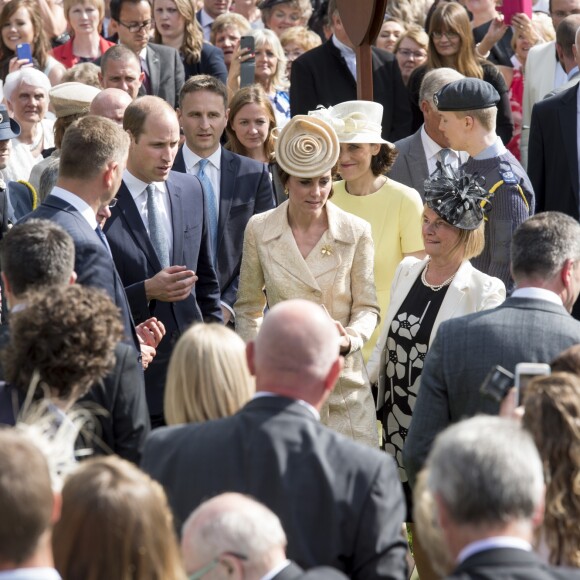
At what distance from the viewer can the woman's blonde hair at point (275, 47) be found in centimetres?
991

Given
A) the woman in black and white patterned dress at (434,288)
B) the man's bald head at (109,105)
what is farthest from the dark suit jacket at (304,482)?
the man's bald head at (109,105)

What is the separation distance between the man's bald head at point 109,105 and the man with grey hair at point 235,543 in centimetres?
461

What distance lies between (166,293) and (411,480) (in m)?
1.61

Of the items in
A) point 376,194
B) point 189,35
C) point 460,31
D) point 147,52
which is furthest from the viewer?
point 189,35

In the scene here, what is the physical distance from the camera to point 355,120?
696cm

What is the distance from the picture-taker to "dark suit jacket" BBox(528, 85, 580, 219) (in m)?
8.04

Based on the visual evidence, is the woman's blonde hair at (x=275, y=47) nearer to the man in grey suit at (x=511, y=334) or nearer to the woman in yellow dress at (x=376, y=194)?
the woman in yellow dress at (x=376, y=194)

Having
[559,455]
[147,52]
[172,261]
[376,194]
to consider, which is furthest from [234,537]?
[147,52]

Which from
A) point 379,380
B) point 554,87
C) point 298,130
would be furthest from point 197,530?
point 554,87

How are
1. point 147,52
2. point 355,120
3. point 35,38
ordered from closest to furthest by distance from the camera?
1. point 355,120
2. point 147,52
3. point 35,38

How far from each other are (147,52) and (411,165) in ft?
9.15

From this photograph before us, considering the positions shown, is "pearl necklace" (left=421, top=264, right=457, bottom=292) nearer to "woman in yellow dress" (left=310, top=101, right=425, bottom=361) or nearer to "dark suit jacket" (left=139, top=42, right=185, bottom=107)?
"woman in yellow dress" (left=310, top=101, right=425, bottom=361)

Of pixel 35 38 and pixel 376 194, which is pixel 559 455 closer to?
pixel 376 194

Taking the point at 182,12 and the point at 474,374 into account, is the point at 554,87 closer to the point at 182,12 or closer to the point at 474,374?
the point at 182,12
